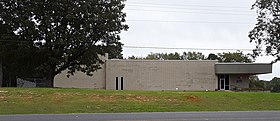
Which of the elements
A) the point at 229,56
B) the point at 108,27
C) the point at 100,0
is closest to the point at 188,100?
the point at 108,27

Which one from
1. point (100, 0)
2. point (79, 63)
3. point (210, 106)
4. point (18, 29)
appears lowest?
point (210, 106)

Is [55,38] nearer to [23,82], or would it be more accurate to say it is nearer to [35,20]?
[35,20]

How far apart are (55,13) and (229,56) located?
167ft

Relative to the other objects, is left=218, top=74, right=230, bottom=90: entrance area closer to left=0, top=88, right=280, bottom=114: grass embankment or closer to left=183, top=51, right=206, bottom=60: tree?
left=0, top=88, right=280, bottom=114: grass embankment

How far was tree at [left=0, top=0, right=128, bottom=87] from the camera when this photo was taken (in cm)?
4203

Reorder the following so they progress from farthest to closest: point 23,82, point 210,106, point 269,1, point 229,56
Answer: point 229,56 < point 23,82 < point 269,1 < point 210,106

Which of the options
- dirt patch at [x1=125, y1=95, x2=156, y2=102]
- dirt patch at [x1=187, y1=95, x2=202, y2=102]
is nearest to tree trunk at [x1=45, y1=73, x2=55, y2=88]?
dirt patch at [x1=125, y1=95, x2=156, y2=102]

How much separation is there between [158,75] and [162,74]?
0.52 m

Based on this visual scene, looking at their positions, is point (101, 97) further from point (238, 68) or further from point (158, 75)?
point (238, 68)

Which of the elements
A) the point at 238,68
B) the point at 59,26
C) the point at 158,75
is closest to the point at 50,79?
the point at 59,26

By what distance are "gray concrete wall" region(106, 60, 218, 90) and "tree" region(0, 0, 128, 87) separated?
1337 centimetres

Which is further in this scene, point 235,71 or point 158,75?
point 235,71

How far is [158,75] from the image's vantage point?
2296 inches

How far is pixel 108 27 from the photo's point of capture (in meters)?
43.1
